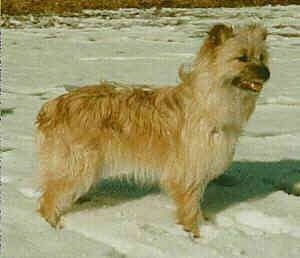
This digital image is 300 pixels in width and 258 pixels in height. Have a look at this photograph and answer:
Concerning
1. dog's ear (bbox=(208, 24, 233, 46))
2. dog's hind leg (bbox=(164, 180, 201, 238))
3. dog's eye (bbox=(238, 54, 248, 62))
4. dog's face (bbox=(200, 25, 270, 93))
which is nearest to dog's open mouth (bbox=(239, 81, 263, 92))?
dog's face (bbox=(200, 25, 270, 93))

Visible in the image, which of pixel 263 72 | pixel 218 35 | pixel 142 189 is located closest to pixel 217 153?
pixel 263 72

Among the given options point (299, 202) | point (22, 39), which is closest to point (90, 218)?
point (299, 202)

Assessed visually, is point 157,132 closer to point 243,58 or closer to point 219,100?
point 219,100

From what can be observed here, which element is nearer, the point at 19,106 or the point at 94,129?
the point at 94,129

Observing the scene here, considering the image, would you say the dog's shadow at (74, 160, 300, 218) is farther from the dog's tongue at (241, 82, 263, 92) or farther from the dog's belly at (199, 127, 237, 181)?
the dog's tongue at (241, 82, 263, 92)

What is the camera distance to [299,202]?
535 centimetres

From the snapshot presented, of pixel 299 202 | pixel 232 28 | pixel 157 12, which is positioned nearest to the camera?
pixel 232 28

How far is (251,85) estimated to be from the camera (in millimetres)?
4477

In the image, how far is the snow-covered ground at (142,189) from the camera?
14.8ft

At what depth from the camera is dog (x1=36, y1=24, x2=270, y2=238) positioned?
→ 4570 millimetres

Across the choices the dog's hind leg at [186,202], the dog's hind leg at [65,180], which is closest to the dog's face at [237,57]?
the dog's hind leg at [186,202]

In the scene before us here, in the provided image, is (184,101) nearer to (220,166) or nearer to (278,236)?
(220,166)

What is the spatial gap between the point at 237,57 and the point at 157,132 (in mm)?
783

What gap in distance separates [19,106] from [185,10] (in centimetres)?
1144
